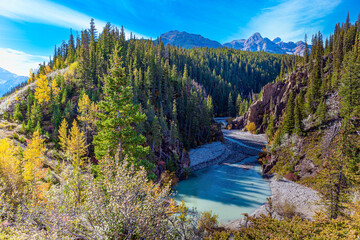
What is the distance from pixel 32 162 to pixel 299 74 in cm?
7859

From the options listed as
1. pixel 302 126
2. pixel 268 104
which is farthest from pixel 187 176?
pixel 268 104

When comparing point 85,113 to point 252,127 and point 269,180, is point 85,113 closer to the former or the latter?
point 269,180

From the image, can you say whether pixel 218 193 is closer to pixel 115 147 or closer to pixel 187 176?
pixel 187 176

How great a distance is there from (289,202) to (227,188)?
1233 centimetres

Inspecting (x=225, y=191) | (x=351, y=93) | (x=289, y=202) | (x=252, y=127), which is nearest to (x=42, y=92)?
(x=225, y=191)

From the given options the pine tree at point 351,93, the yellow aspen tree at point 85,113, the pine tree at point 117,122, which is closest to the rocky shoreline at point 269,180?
the pine tree at point 351,93

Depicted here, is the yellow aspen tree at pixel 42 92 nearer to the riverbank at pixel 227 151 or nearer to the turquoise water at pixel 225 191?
the turquoise water at pixel 225 191

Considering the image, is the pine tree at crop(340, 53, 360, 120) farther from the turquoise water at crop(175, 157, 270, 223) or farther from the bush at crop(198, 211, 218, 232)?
the bush at crop(198, 211, 218, 232)

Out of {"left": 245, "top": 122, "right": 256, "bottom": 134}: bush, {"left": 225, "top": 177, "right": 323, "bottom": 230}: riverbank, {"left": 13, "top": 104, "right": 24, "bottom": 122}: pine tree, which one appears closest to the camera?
{"left": 225, "top": 177, "right": 323, "bottom": 230}: riverbank

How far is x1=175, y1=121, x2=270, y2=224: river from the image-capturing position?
2947cm

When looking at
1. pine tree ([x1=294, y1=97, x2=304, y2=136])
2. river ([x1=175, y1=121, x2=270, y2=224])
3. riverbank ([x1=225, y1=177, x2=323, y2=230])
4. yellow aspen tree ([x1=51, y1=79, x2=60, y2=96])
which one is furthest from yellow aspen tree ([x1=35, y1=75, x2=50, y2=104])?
pine tree ([x1=294, y1=97, x2=304, y2=136])

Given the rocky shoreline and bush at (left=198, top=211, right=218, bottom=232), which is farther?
the rocky shoreline

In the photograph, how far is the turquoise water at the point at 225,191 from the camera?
29295 mm

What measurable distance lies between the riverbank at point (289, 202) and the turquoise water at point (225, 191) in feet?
5.18
